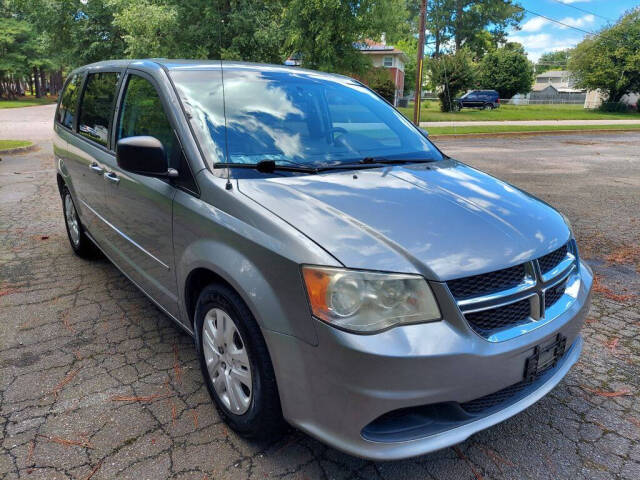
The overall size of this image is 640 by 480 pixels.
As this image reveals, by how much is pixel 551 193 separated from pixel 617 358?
5.74 meters

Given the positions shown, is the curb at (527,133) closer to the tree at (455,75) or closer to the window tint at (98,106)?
the tree at (455,75)

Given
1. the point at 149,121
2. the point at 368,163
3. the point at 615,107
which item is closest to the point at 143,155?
the point at 149,121

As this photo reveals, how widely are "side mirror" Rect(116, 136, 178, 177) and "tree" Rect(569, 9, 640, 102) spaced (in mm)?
45188

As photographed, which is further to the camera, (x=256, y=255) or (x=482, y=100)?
(x=482, y=100)

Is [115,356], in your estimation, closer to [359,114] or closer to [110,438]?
[110,438]

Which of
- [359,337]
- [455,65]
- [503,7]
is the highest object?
[503,7]

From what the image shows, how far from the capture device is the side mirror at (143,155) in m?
2.42

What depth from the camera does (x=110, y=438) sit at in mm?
2352

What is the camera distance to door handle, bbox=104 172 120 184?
10.6 feet

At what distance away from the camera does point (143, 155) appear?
2428 millimetres

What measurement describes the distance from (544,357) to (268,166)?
1560 millimetres

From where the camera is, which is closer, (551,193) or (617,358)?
(617,358)

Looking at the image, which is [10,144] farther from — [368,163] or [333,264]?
[333,264]

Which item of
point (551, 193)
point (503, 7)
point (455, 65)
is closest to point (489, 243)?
point (551, 193)
